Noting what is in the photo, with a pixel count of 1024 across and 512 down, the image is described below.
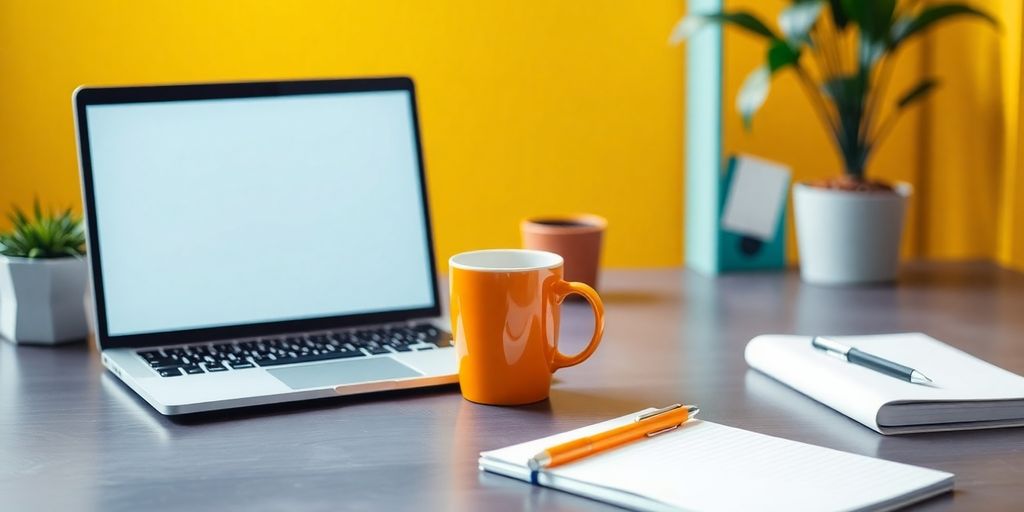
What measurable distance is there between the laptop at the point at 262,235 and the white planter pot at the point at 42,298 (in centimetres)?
12

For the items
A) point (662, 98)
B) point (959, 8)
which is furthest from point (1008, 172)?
point (662, 98)

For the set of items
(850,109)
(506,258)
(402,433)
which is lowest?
(402,433)

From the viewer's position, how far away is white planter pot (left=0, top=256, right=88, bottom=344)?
43.9 inches

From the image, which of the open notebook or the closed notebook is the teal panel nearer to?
the closed notebook

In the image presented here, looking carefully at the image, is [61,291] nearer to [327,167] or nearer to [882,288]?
[327,167]

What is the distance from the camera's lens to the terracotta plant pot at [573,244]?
132 centimetres

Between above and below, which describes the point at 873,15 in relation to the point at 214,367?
above

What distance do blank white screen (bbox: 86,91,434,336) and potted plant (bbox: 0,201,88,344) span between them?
4.6 inches

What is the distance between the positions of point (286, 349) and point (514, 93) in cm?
106

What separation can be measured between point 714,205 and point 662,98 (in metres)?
0.48

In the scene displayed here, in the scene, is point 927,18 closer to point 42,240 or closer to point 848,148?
point 848,148

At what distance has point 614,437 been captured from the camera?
79 cm

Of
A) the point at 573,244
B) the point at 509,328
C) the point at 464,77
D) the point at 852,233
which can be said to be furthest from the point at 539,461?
the point at 464,77

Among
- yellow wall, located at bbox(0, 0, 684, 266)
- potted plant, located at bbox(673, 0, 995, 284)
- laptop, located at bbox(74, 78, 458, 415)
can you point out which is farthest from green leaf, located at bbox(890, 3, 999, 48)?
laptop, located at bbox(74, 78, 458, 415)
